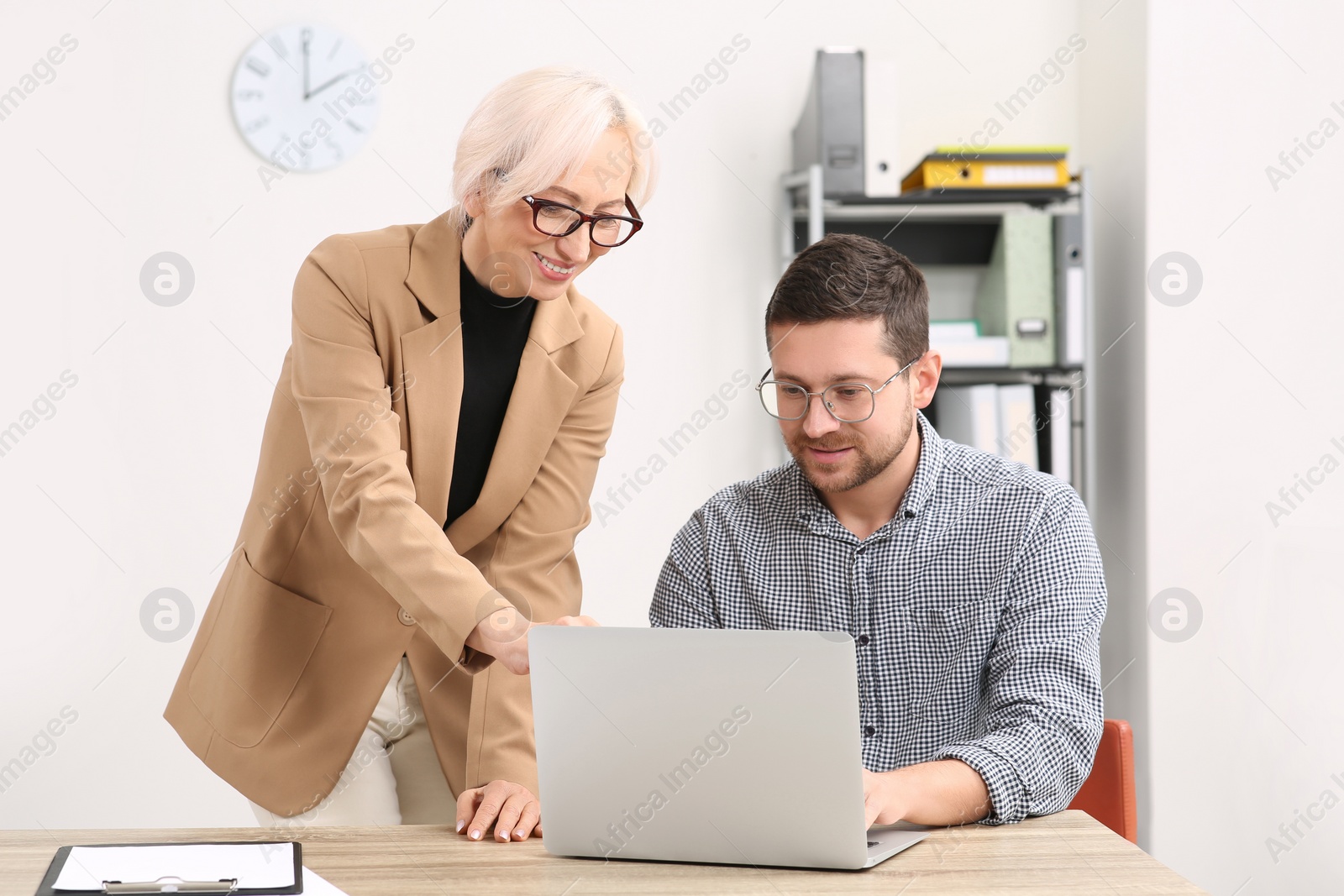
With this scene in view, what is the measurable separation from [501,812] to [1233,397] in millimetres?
2086

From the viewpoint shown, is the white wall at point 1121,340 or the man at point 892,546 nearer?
the man at point 892,546

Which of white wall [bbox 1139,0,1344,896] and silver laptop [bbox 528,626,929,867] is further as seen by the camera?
white wall [bbox 1139,0,1344,896]

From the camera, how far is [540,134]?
1371 mm

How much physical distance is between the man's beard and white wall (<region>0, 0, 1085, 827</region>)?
137 cm

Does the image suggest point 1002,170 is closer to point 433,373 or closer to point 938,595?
point 938,595

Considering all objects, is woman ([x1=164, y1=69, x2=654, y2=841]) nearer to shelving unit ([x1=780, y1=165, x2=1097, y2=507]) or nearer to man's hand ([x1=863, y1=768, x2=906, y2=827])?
man's hand ([x1=863, y1=768, x2=906, y2=827])

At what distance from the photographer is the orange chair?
143 cm

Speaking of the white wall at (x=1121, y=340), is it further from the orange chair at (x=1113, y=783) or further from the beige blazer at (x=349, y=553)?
the beige blazer at (x=349, y=553)

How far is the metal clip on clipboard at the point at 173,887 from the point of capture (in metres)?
0.99

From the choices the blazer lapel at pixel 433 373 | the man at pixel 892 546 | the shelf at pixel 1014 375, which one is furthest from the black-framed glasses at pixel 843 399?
the shelf at pixel 1014 375

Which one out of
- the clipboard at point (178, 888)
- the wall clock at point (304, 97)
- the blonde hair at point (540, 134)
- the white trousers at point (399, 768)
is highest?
the wall clock at point (304, 97)

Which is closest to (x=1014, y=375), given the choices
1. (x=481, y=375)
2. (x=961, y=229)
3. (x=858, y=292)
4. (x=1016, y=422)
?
(x=1016, y=422)

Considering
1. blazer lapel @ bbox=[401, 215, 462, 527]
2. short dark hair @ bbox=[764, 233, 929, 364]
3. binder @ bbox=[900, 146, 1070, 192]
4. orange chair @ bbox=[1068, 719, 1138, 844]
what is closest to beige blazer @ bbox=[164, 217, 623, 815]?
blazer lapel @ bbox=[401, 215, 462, 527]

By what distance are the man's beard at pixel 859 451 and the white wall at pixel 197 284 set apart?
4.48ft
